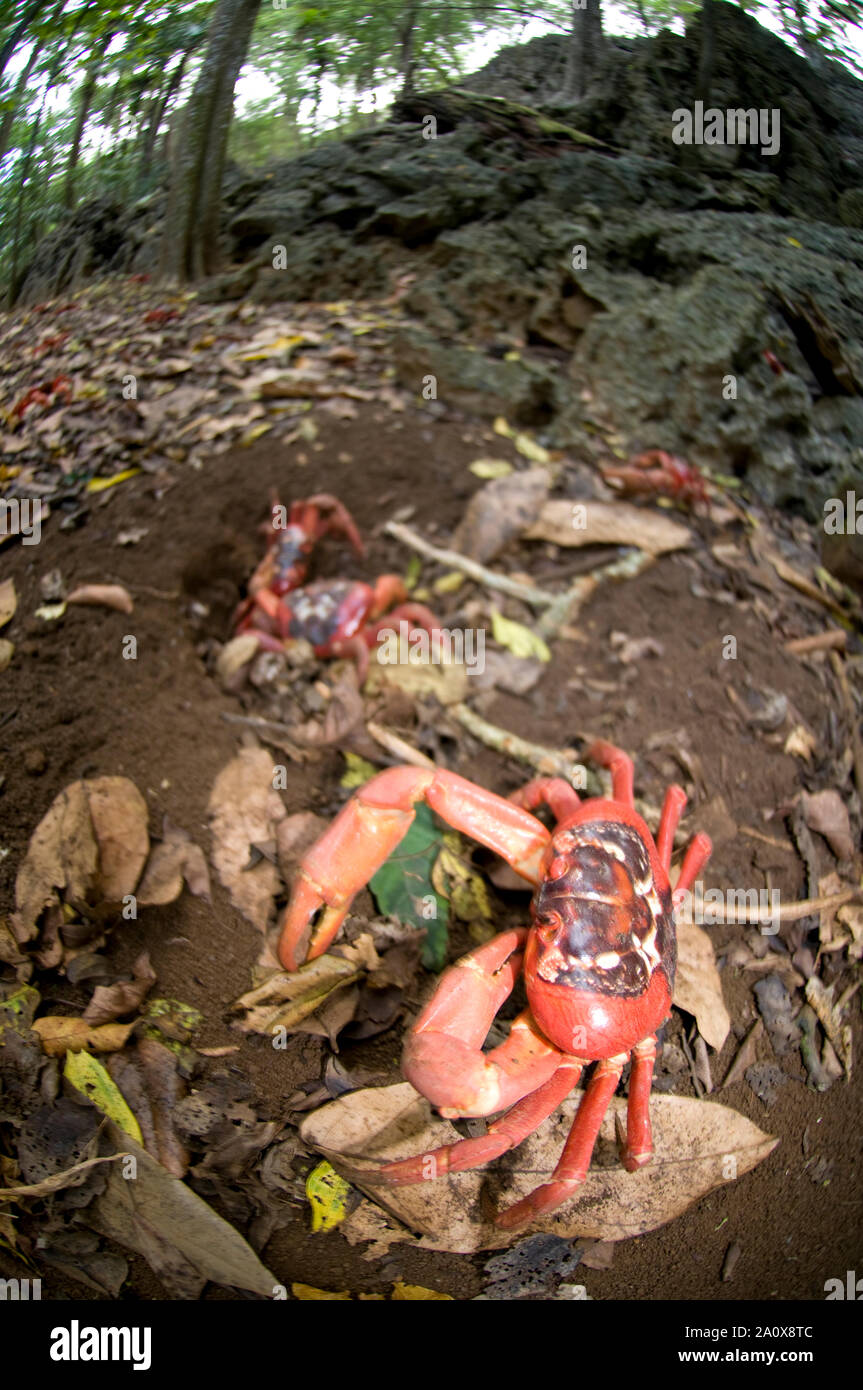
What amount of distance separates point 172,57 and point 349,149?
1.08 ft

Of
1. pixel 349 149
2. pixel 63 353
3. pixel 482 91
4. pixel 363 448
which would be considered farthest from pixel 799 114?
pixel 63 353

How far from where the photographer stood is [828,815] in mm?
1395

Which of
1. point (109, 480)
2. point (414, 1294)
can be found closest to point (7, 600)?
point (109, 480)

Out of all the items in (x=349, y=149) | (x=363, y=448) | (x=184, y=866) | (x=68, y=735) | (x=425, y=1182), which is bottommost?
(x=425, y=1182)

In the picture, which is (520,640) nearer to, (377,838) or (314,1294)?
(377,838)

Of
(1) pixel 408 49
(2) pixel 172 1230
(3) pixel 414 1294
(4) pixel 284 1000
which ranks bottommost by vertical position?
(3) pixel 414 1294

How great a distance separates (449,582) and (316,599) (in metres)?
0.71

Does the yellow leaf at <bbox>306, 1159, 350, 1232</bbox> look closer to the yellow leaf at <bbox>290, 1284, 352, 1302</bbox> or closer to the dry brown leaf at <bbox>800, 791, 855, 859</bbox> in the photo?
the yellow leaf at <bbox>290, 1284, 352, 1302</bbox>

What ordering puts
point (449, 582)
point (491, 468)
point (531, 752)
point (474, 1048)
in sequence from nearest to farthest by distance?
point (474, 1048), point (491, 468), point (531, 752), point (449, 582)

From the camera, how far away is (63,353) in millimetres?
1243

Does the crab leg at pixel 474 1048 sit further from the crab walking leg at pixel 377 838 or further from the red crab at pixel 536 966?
the crab walking leg at pixel 377 838

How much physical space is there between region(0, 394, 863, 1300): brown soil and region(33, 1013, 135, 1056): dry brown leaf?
4 cm

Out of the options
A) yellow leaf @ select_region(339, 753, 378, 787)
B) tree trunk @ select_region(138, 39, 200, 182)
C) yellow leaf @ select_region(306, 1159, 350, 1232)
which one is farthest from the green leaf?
tree trunk @ select_region(138, 39, 200, 182)
